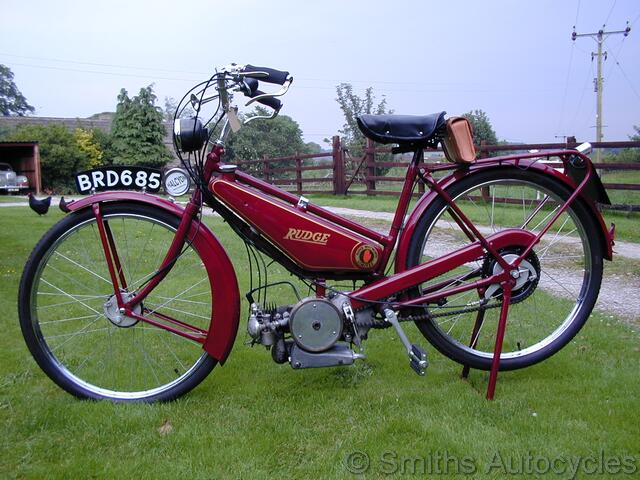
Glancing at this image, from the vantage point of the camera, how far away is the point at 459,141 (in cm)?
272

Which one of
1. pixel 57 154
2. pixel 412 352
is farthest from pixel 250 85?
pixel 57 154

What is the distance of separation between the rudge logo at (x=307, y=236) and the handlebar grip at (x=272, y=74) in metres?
0.68

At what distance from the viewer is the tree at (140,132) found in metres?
25.3

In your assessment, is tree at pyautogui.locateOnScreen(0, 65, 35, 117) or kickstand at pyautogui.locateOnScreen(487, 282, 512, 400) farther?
tree at pyautogui.locateOnScreen(0, 65, 35, 117)

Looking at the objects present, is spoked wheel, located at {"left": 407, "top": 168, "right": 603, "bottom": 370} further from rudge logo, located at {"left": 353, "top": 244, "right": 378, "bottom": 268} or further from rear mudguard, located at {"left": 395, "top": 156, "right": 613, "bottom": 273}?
rudge logo, located at {"left": 353, "top": 244, "right": 378, "bottom": 268}

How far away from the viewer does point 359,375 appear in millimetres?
3043

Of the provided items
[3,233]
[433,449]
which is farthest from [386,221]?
[433,449]

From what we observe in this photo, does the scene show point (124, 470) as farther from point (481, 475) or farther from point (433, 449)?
point (481, 475)

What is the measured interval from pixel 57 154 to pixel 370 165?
53.4ft

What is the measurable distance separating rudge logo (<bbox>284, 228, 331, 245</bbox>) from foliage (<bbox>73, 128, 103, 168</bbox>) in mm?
25456

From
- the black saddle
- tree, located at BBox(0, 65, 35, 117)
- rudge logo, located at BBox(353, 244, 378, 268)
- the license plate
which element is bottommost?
rudge logo, located at BBox(353, 244, 378, 268)

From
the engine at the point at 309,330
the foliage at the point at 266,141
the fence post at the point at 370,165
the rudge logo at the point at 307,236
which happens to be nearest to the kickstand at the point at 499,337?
the engine at the point at 309,330

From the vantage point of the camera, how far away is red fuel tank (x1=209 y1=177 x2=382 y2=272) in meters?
2.64

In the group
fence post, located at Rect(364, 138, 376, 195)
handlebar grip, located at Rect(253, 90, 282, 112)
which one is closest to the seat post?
handlebar grip, located at Rect(253, 90, 282, 112)
